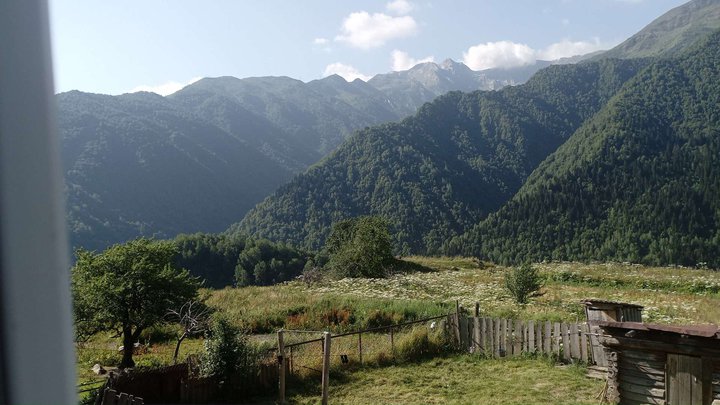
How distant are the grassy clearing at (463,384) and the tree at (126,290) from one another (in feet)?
21.4

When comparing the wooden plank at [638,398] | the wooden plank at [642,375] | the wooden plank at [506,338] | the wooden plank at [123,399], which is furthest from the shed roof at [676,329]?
the wooden plank at [123,399]

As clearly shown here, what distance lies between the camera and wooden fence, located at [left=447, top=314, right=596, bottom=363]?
1578 centimetres

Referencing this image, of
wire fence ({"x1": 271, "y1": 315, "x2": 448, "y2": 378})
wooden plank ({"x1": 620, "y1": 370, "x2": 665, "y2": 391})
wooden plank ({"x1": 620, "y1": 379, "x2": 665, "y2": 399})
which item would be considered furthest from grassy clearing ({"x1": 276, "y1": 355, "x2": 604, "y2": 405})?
wooden plank ({"x1": 620, "y1": 370, "x2": 665, "y2": 391})

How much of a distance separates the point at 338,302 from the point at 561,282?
18978mm

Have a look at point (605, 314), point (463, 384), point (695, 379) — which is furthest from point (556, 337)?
point (695, 379)

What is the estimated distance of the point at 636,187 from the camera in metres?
142

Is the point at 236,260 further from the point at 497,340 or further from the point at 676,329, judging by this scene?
the point at 676,329

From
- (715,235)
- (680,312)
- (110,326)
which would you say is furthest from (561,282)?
(715,235)

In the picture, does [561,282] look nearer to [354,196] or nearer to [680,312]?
[680,312]

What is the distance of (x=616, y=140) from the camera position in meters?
157

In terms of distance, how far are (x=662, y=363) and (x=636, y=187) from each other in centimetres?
14943

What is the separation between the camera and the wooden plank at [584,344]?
1554 cm

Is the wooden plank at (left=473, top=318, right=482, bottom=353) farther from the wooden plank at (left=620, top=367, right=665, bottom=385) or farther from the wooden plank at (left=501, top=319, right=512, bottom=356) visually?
the wooden plank at (left=620, top=367, right=665, bottom=385)

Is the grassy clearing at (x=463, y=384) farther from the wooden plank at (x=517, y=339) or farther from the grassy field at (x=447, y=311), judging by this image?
the wooden plank at (x=517, y=339)
